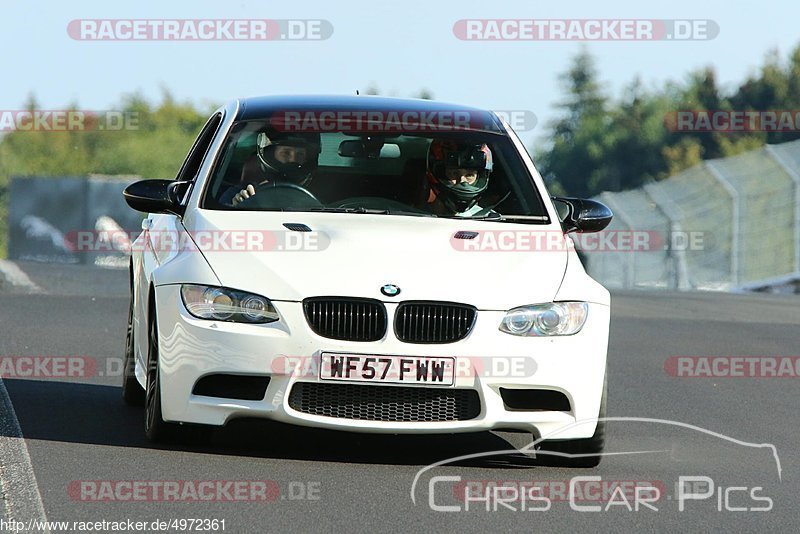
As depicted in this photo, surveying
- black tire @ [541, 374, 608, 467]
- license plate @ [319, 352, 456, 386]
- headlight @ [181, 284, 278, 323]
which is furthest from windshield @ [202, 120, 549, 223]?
license plate @ [319, 352, 456, 386]

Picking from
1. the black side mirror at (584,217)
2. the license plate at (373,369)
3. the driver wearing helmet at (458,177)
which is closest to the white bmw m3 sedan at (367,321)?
the license plate at (373,369)

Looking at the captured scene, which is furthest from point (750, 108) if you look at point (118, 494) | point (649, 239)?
point (118, 494)

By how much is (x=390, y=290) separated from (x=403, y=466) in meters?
0.78

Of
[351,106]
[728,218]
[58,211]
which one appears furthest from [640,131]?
[351,106]

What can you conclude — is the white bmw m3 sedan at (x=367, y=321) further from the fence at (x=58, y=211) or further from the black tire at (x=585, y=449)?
the fence at (x=58, y=211)

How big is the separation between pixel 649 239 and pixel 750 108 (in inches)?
3478

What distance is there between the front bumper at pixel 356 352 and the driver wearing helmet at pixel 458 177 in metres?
1.42

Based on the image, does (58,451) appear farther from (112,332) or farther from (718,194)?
(718,194)

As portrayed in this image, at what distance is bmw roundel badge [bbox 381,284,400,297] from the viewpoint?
738 cm

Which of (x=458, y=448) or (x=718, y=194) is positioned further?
(x=718, y=194)

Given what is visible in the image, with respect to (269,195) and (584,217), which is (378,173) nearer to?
(269,195)

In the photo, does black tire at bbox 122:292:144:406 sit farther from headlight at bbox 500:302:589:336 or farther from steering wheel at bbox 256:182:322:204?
headlight at bbox 500:302:589:336

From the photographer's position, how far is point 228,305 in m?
7.44

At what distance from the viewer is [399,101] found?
31.6 feet
